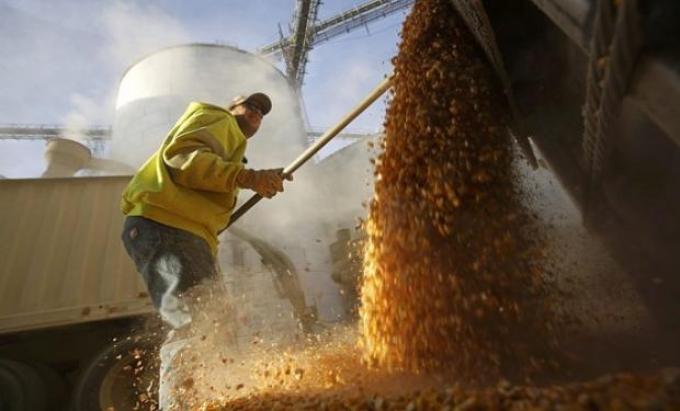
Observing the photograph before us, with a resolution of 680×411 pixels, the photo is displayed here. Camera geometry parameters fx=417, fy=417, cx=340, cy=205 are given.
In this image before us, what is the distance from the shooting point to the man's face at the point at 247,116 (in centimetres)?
312

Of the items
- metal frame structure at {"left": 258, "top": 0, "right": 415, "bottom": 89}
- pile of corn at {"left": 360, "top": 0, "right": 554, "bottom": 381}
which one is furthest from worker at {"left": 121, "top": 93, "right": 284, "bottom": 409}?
metal frame structure at {"left": 258, "top": 0, "right": 415, "bottom": 89}

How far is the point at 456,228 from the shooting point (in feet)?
6.70

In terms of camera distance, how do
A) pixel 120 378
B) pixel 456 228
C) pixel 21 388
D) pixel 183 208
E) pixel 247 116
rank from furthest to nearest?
pixel 120 378 < pixel 21 388 < pixel 247 116 < pixel 183 208 < pixel 456 228

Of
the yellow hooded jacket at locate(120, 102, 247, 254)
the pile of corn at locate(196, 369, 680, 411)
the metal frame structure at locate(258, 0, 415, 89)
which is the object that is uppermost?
the metal frame structure at locate(258, 0, 415, 89)

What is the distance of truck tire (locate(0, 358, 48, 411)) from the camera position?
356 cm

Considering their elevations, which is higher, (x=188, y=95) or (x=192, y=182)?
(x=188, y=95)

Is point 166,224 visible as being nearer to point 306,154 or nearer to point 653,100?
point 306,154

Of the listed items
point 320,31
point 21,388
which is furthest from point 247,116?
point 320,31

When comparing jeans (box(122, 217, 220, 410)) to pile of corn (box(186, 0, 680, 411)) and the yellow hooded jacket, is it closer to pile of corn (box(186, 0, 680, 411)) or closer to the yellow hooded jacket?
the yellow hooded jacket

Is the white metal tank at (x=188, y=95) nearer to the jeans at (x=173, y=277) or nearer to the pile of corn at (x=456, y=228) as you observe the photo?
the jeans at (x=173, y=277)

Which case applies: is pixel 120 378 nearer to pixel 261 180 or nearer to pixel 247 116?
pixel 261 180

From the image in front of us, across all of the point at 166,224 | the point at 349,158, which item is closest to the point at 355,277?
the point at 349,158

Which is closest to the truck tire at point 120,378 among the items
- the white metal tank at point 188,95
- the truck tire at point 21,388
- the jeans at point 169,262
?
the truck tire at point 21,388

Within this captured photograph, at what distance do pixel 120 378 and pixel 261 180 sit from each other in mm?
2585
